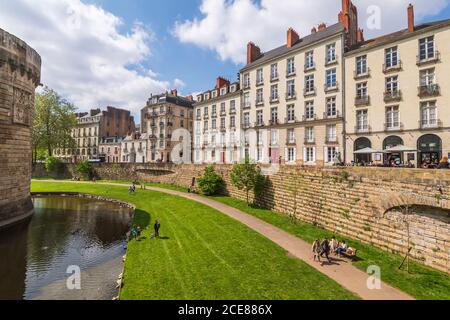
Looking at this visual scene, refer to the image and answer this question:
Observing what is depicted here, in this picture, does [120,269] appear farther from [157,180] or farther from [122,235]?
[157,180]

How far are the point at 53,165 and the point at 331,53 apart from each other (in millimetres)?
57949

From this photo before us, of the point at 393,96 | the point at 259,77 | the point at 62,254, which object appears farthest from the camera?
the point at 259,77

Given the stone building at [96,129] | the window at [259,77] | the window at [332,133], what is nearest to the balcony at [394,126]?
the window at [332,133]

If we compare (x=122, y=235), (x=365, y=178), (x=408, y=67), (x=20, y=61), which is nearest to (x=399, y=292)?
(x=365, y=178)

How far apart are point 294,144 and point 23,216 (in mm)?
31258

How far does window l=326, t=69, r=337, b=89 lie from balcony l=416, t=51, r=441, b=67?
822cm

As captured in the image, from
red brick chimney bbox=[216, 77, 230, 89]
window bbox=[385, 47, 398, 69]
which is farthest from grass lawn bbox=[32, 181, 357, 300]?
red brick chimney bbox=[216, 77, 230, 89]

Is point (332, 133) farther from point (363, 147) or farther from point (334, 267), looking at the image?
point (334, 267)

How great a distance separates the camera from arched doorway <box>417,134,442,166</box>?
23.2m

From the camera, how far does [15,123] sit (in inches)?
822

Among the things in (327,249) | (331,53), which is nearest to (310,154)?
(331,53)

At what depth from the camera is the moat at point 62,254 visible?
11680mm

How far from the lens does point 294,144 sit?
34.0 m

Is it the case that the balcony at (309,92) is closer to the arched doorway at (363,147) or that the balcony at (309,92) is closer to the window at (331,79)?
the window at (331,79)
